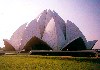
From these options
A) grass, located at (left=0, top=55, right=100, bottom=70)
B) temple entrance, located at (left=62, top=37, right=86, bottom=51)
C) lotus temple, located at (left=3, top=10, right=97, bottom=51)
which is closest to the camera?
grass, located at (left=0, top=55, right=100, bottom=70)

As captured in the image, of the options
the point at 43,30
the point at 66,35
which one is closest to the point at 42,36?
the point at 43,30

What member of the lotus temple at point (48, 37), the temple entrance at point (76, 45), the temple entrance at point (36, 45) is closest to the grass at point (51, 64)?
the temple entrance at point (76, 45)

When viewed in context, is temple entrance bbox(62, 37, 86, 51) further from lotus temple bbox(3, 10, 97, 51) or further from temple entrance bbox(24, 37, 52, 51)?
temple entrance bbox(24, 37, 52, 51)

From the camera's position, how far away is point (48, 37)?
24.1 meters

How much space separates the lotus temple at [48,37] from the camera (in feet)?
76.5

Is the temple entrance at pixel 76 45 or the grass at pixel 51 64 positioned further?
the temple entrance at pixel 76 45

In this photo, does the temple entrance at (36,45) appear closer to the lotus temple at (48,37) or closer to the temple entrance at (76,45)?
the lotus temple at (48,37)

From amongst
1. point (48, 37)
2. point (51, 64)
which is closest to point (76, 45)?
point (48, 37)

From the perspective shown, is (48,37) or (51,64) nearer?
(51,64)

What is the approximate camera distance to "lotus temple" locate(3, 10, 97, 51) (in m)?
23.3

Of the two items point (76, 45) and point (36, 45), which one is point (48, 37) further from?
point (76, 45)

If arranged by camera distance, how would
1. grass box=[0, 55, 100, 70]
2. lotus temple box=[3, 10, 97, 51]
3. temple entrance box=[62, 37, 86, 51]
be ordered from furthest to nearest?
1. lotus temple box=[3, 10, 97, 51]
2. temple entrance box=[62, 37, 86, 51]
3. grass box=[0, 55, 100, 70]

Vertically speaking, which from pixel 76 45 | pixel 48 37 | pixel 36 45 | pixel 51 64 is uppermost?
pixel 48 37

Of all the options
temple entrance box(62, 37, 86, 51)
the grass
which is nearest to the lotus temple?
temple entrance box(62, 37, 86, 51)
